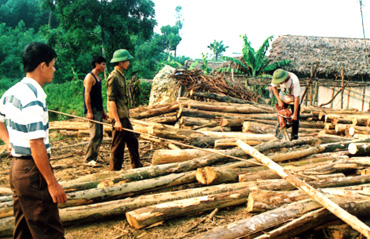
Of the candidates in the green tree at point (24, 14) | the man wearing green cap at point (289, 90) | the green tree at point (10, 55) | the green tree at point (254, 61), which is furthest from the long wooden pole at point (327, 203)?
the green tree at point (24, 14)

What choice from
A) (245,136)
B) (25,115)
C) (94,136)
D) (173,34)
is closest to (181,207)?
(25,115)

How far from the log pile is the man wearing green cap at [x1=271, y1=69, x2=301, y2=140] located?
668 millimetres

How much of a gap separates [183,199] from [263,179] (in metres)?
1.22

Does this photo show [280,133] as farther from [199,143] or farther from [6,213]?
[6,213]

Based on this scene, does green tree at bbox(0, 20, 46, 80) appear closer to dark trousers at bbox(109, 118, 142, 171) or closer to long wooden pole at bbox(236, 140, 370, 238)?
dark trousers at bbox(109, 118, 142, 171)

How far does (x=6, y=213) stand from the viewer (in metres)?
3.01

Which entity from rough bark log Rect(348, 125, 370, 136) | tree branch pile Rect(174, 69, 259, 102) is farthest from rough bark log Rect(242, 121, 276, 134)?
tree branch pile Rect(174, 69, 259, 102)

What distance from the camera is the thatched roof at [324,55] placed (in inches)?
690

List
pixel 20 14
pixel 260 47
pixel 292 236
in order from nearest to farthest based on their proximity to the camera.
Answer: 1. pixel 292 236
2. pixel 260 47
3. pixel 20 14

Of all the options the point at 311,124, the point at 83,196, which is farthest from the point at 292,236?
the point at 311,124

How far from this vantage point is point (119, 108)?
464 centimetres

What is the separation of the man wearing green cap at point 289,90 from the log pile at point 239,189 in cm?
67

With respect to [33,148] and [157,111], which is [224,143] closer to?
[157,111]

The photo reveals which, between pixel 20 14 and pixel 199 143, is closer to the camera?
pixel 199 143
